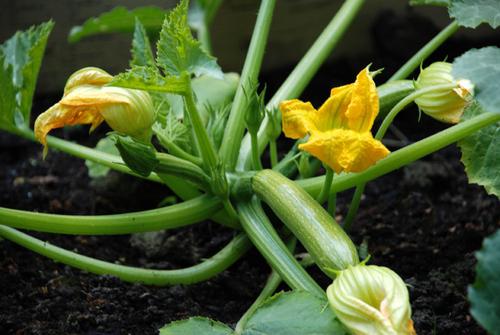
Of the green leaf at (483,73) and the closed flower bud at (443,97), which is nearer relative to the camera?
the green leaf at (483,73)

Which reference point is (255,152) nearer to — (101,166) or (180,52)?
(180,52)

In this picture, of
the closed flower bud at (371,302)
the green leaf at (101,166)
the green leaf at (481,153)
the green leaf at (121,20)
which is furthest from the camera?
the green leaf at (121,20)

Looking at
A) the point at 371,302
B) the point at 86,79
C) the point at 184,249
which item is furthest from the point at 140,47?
the point at 371,302

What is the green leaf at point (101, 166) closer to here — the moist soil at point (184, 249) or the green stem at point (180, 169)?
the moist soil at point (184, 249)

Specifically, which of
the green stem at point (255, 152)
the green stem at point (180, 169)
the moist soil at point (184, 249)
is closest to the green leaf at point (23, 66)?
the moist soil at point (184, 249)

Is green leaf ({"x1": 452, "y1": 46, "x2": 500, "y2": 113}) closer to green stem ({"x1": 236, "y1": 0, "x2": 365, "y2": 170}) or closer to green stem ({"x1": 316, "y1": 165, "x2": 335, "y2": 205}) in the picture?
green stem ({"x1": 316, "y1": 165, "x2": 335, "y2": 205})

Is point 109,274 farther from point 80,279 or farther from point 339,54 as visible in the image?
point 339,54
